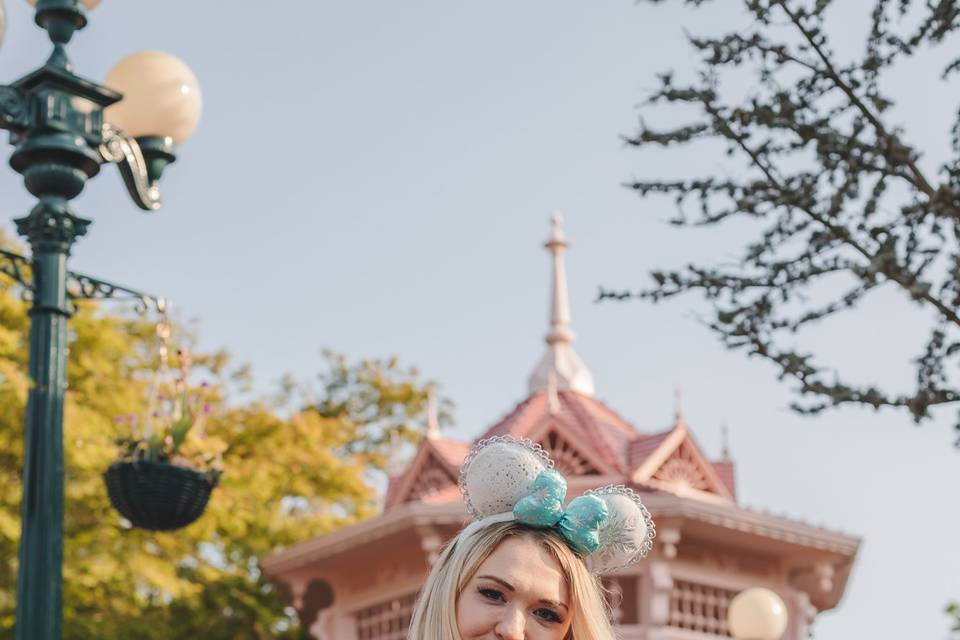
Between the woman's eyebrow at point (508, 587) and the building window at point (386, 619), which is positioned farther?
the building window at point (386, 619)

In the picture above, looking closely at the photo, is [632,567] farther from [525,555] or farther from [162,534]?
[525,555]

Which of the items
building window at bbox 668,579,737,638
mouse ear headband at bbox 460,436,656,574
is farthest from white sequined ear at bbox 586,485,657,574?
building window at bbox 668,579,737,638

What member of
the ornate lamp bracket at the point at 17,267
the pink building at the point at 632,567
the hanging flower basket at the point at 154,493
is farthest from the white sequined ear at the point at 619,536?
the pink building at the point at 632,567

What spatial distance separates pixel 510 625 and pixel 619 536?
0.43 meters

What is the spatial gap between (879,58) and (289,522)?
16.9 meters

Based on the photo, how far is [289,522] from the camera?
835 inches

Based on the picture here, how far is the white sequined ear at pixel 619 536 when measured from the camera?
3.92 m

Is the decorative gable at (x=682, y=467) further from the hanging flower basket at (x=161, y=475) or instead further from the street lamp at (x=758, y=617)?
the hanging flower basket at (x=161, y=475)

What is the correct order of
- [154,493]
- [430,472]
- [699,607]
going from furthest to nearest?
1. [430,472]
2. [699,607]
3. [154,493]

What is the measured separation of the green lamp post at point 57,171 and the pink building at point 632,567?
31.2ft

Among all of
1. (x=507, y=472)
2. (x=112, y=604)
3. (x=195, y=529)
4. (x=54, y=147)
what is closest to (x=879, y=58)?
(x=507, y=472)

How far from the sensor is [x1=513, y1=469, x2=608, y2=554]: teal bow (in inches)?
151

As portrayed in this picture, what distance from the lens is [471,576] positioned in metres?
3.75

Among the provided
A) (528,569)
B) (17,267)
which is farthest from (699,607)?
(528,569)
